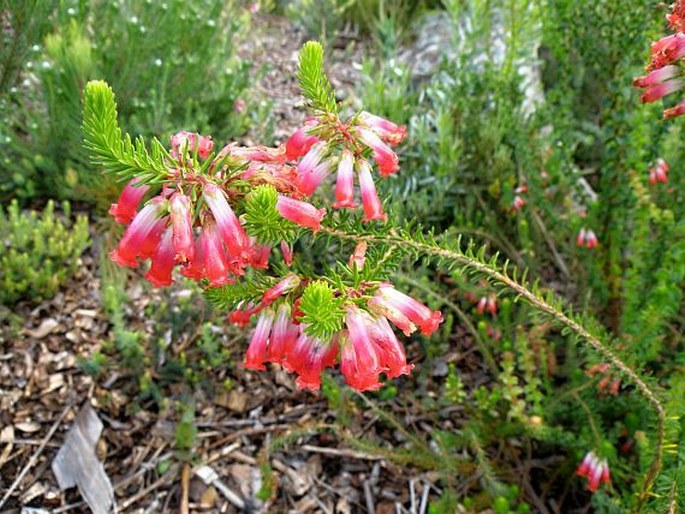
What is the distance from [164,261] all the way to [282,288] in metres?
0.22

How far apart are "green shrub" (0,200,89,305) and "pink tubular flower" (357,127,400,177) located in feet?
6.03

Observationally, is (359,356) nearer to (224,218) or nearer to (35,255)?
(224,218)

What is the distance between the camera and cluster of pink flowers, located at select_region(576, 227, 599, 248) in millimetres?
2498

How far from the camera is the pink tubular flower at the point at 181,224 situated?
3.32 feet

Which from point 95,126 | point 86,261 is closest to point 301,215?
point 95,126

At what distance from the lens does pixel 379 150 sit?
129 centimetres

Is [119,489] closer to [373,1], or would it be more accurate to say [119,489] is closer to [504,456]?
[504,456]

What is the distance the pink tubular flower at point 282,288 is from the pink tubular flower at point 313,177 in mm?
165

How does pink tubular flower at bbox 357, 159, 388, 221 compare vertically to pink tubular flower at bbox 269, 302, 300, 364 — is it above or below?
above

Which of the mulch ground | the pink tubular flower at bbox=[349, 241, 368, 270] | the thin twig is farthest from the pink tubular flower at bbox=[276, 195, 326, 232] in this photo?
the thin twig

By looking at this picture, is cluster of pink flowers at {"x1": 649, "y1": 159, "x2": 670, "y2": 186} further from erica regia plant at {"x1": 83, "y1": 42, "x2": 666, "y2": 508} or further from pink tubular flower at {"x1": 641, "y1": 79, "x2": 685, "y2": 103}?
erica regia plant at {"x1": 83, "y1": 42, "x2": 666, "y2": 508}

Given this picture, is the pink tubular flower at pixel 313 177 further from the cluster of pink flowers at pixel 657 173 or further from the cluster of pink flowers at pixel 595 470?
the cluster of pink flowers at pixel 657 173

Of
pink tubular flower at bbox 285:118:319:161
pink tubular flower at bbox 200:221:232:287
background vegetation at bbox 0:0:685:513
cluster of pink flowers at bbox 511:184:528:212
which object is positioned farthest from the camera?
cluster of pink flowers at bbox 511:184:528:212

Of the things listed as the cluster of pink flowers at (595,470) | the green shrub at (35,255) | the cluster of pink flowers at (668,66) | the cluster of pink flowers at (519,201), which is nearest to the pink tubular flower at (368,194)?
the cluster of pink flowers at (668,66)
